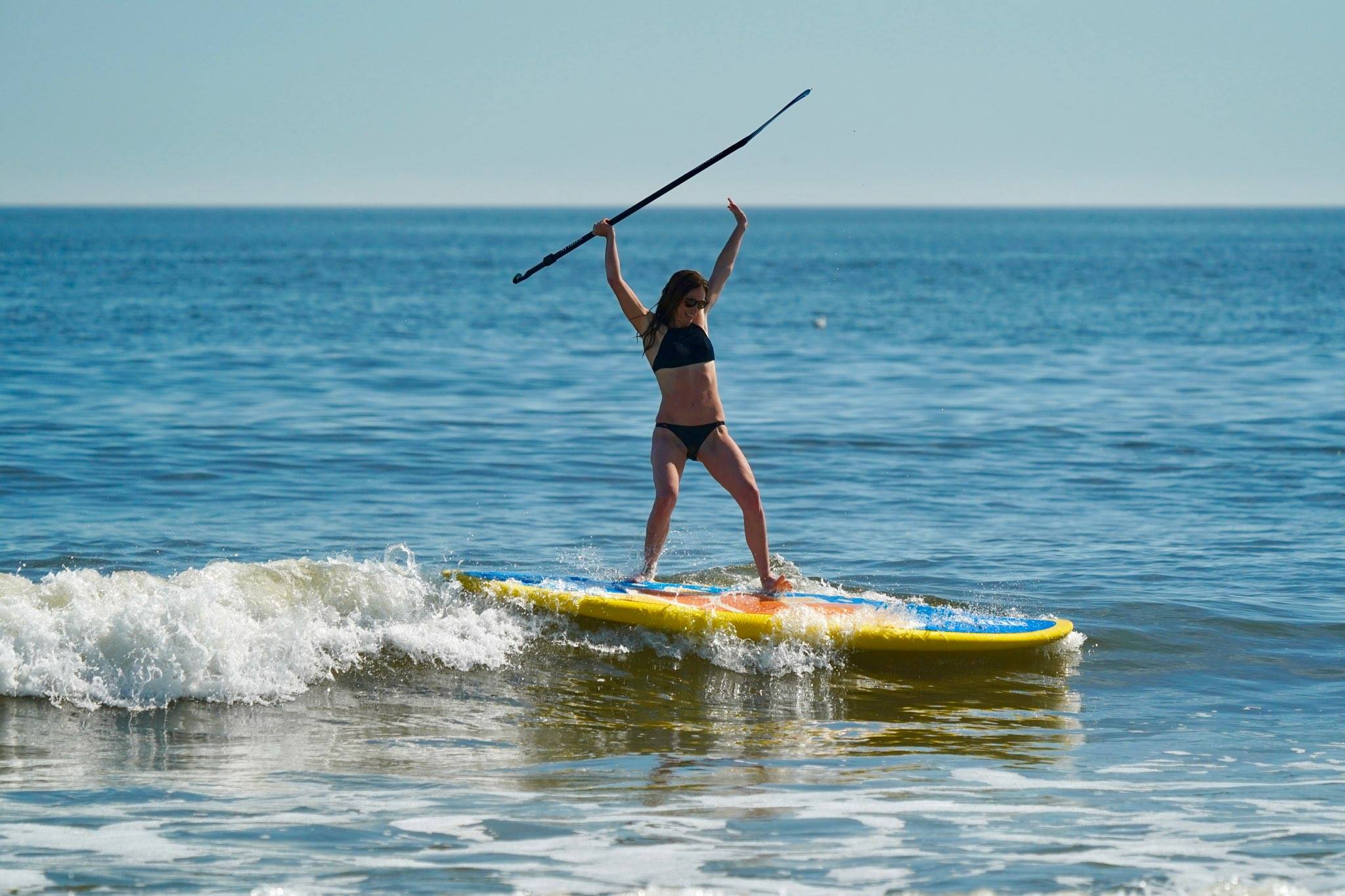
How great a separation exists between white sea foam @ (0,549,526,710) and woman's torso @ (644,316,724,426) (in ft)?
5.04

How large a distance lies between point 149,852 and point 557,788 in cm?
161

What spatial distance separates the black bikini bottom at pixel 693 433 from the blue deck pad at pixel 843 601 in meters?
0.91

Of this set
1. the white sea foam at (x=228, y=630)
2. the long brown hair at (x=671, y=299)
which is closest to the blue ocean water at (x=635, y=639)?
the white sea foam at (x=228, y=630)

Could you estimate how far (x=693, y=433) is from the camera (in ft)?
25.7

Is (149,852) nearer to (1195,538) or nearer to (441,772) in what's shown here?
(441,772)

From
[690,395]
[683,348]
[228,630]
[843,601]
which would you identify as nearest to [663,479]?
[690,395]

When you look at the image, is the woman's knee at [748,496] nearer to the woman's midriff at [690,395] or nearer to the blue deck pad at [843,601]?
the woman's midriff at [690,395]

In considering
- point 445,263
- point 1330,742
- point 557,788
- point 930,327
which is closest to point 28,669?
point 557,788

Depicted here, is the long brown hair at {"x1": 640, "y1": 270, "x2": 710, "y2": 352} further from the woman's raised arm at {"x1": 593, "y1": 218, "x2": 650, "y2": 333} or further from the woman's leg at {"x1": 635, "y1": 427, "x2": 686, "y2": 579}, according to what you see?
the woman's leg at {"x1": 635, "y1": 427, "x2": 686, "y2": 579}

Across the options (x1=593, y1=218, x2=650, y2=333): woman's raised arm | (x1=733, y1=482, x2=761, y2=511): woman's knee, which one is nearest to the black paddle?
(x1=593, y1=218, x2=650, y2=333): woman's raised arm

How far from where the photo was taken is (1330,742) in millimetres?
6574

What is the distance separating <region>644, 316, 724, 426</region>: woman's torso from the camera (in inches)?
302

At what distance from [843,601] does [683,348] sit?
1.89 metres

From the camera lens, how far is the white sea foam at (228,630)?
22.8ft
